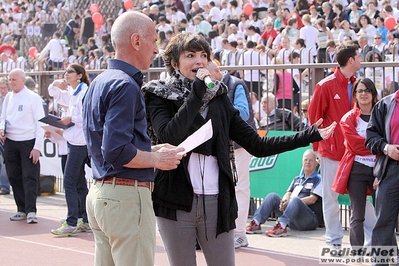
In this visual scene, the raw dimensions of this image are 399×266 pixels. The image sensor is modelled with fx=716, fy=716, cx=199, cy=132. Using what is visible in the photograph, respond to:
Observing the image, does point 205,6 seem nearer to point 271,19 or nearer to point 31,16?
point 271,19

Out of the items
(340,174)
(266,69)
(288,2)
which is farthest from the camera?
(288,2)

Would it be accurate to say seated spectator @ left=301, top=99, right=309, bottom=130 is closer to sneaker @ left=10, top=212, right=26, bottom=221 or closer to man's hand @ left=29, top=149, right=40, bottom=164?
Answer: man's hand @ left=29, top=149, right=40, bottom=164

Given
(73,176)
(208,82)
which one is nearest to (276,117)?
(73,176)

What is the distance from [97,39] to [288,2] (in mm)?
7367

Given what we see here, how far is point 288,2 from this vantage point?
2119cm

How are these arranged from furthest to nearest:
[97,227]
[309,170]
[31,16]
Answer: [31,16]
[309,170]
[97,227]

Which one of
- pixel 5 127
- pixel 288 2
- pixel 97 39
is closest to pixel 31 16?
pixel 97 39

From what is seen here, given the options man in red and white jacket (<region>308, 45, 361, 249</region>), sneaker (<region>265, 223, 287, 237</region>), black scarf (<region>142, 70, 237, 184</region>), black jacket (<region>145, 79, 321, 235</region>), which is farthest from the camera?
sneaker (<region>265, 223, 287, 237</region>)

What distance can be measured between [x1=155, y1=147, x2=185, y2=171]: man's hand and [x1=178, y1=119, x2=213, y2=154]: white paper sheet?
0.06m

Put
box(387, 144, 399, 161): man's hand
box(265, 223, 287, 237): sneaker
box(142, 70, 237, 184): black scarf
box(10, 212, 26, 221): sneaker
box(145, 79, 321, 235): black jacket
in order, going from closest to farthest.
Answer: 1. box(145, 79, 321, 235): black jacket
2. box(142, 70, 237, 184): black scarf
3. box(387, 144, 399, 161): man's hand
4. box(265, 223, 287, 237): sneaker
5. box(10, 212, 26, 221): sneaker

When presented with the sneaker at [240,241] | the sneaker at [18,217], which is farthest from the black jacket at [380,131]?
the sneaker at [18,217]

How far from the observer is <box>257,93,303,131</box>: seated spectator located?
9492mm

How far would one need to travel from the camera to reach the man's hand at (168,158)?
12.9ft

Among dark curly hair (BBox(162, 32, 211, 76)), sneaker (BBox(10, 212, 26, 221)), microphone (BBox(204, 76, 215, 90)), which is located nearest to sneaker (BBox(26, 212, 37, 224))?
sneaker (BBox(10, 212, 26, 221))
